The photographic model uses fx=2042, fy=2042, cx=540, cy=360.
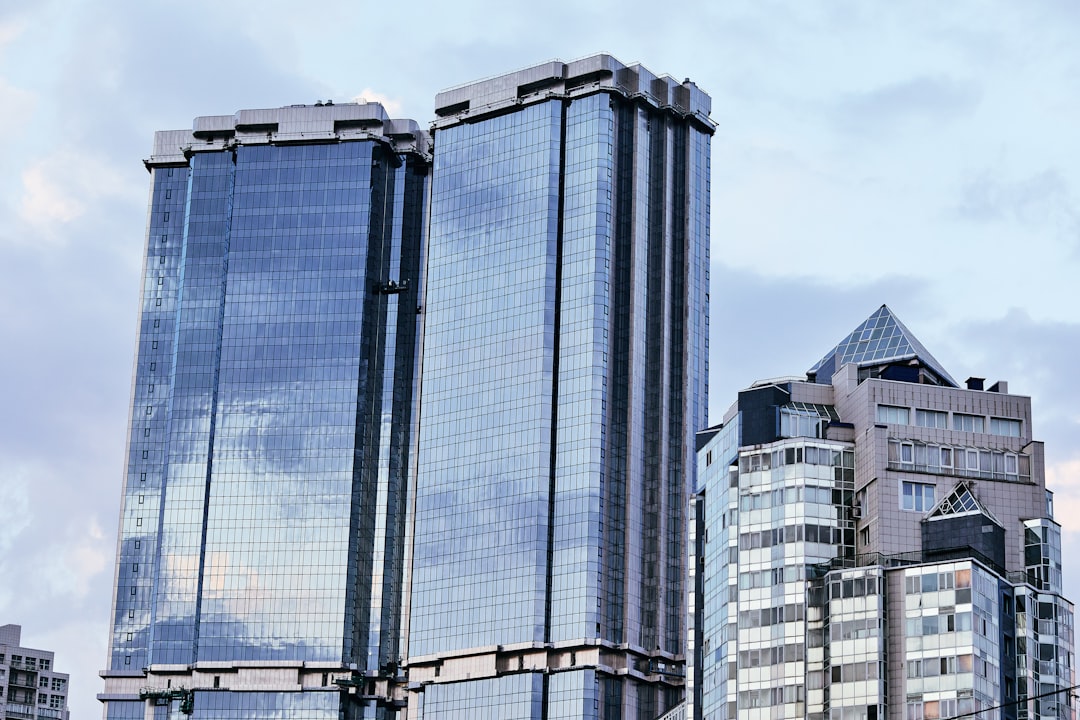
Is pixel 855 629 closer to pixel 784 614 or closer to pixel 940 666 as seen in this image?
pixel 940 666

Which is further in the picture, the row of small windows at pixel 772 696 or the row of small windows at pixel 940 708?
the row of small windows at pixel 772 696

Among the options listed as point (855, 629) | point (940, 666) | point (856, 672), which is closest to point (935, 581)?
point (940, 666)

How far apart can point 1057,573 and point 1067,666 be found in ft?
33.0

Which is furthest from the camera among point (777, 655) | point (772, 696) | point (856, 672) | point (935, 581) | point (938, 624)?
point (777, 655)

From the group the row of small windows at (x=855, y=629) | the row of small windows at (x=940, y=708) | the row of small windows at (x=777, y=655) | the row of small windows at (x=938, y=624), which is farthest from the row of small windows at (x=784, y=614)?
the row of small windows at (x=940, y=708)

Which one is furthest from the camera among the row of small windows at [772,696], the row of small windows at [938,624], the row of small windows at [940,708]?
the row of small windows at [772,696]

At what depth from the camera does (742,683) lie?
200 metres

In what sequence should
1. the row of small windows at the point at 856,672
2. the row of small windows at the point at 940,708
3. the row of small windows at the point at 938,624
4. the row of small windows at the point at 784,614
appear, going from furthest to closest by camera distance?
the row of small windows at the point at 784,614 < the row of small windows at the point at 856,672 < the row of small windows at the point at 938,624 < the row of small windows at the point at 940,708

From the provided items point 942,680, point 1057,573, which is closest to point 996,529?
point 1057,573

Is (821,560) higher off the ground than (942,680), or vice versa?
(821,560)

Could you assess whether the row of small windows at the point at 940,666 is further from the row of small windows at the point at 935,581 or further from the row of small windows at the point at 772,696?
the row of small windows at the point at 772,696

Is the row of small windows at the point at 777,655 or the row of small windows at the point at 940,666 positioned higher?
the row of small windows at the point at 777,655

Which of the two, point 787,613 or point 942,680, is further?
point 787,613

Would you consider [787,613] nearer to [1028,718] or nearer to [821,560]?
[821,560]
